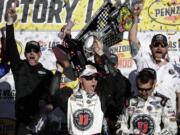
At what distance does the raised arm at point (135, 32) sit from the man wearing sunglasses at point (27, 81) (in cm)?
114

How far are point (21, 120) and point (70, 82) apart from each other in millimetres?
851

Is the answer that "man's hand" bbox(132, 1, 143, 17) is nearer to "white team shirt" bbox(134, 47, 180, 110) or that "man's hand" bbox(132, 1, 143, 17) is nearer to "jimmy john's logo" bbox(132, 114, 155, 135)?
"white team shirt" bbox(134, 47, 180, 110)

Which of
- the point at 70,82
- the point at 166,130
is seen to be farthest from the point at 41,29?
the point at 166,130

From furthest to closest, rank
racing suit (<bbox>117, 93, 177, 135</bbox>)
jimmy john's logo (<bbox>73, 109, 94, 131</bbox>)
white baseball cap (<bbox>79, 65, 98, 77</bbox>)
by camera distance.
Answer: white baseball cap (<bbox>79, 65, 98, 77</bbox>), jimmy john's logo (<bbox>73, 109, 94, 131</bbox>), racing suit (<bbox>117, 93, 177, 135</bbox>)

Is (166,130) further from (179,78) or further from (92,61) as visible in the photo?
(92,61)

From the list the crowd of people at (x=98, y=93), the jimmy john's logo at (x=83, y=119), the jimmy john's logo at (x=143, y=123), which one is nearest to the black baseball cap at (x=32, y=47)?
the crowd of people at (x=98, y=93)

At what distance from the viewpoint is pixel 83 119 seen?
588 cm

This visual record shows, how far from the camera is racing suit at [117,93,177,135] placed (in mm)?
5594

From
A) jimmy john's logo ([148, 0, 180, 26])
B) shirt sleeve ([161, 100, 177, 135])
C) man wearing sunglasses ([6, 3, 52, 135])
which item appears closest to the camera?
shirt sleeve ([161, 100, 177, 135])

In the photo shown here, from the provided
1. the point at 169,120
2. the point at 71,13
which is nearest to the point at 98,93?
the point at 169,120

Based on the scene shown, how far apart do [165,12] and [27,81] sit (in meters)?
2.00

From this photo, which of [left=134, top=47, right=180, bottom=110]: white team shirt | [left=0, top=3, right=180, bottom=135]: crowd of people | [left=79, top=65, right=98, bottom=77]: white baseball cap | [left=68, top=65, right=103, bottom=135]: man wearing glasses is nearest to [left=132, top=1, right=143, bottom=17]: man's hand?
[left=0, top=3, right=180, bottom=135]: crowd of people

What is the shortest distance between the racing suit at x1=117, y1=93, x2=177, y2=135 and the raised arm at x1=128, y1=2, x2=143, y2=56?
92 centimetres

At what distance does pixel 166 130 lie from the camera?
5.49 metres
